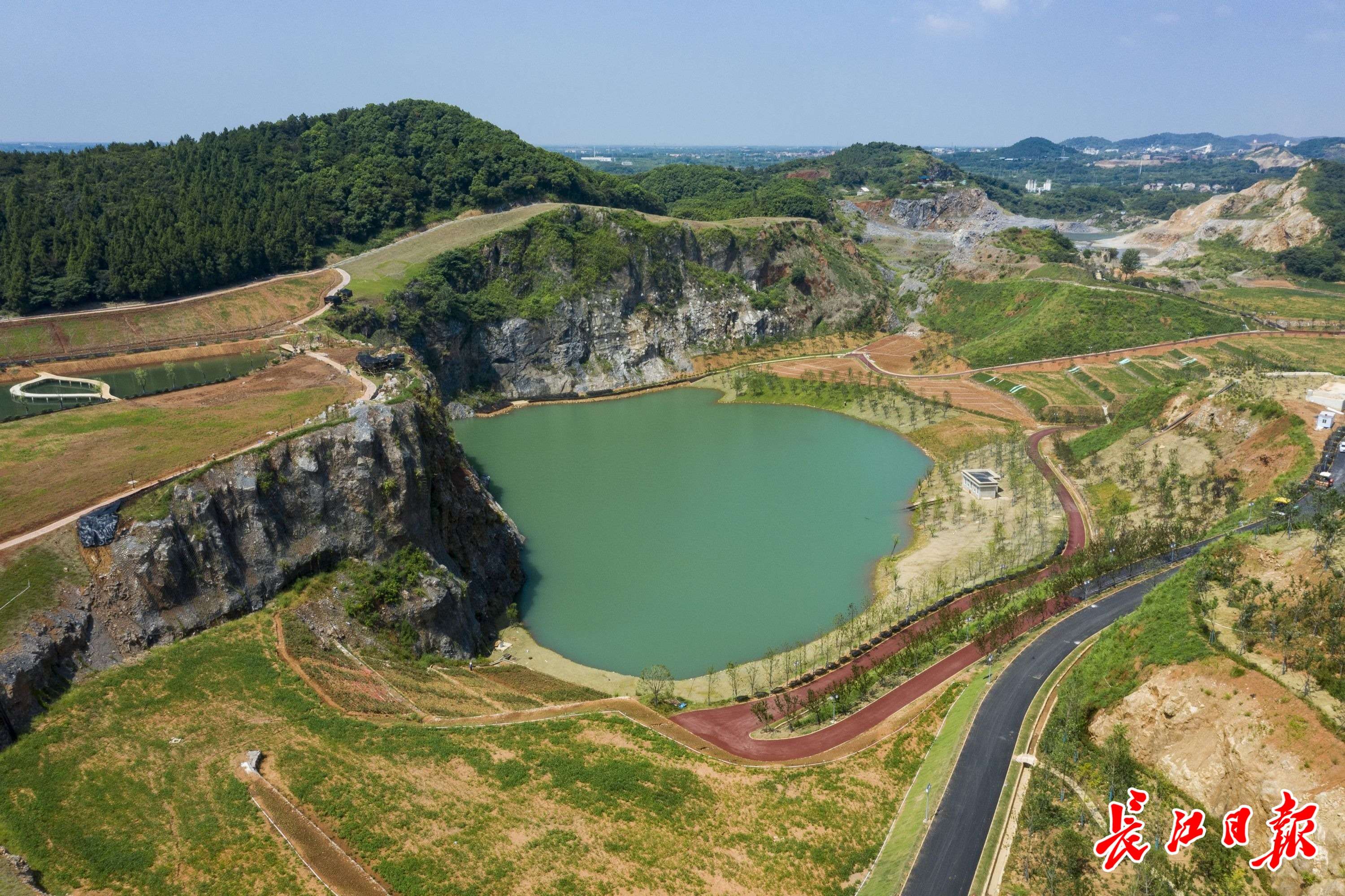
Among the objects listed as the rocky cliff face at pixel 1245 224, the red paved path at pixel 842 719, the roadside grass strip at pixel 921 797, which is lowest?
the red paved path at pixel 842 719

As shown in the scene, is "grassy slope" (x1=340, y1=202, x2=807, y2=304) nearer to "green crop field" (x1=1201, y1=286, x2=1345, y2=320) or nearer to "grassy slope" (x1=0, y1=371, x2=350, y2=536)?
"grassy slope" (x1=0, y1=371, x2=350, y2=536)

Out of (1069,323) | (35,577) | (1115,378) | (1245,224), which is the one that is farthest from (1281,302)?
(35,577)

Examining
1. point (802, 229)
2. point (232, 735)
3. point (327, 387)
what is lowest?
point (232, 735)

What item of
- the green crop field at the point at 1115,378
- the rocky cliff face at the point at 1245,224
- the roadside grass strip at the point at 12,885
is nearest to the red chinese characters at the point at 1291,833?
the roadside grass strip at the point at 12,885

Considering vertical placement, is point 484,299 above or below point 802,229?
below

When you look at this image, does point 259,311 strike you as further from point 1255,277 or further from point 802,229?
point 1255,277

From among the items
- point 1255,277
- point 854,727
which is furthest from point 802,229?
point 854,727

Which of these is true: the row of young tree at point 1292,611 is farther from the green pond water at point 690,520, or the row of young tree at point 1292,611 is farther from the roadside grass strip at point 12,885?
the roadside grass strip at point 12,885

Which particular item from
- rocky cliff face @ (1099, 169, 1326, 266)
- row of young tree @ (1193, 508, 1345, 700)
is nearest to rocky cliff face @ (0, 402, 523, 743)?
row of young tree @ (1193, 508, 1345, 700)
